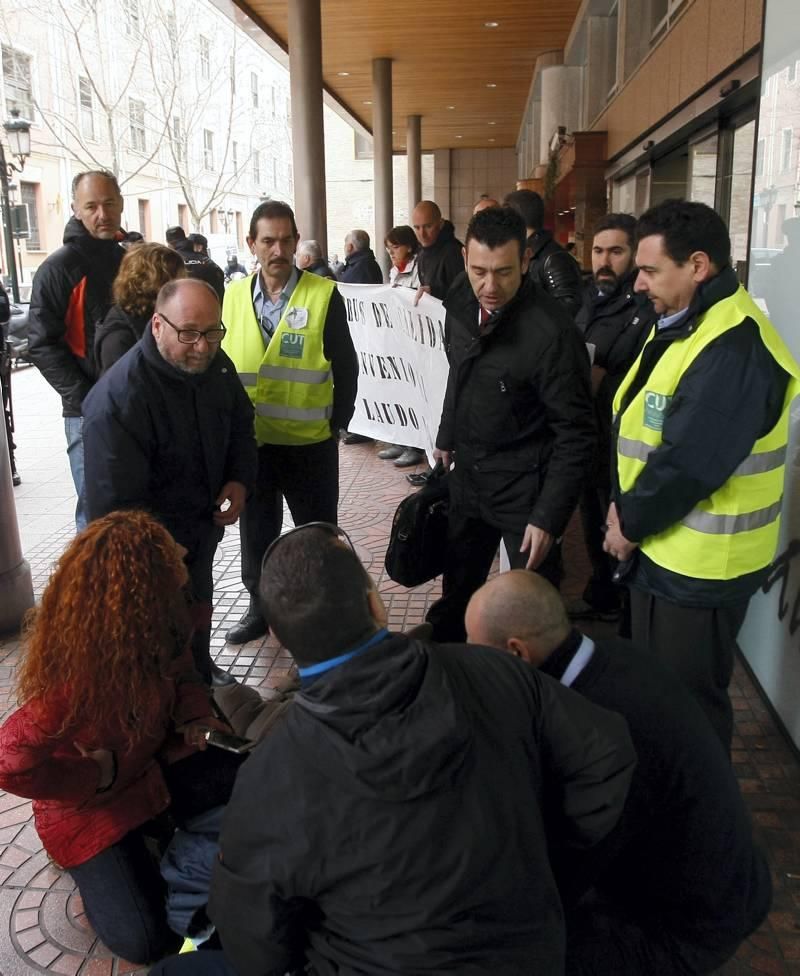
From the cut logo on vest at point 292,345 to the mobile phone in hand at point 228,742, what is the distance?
2.06m

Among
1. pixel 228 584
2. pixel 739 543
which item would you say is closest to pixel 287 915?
pixel 739 543

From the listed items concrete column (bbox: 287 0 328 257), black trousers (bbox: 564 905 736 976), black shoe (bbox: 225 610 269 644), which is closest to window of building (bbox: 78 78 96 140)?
concrete column (bbox: 287 0 328 257)

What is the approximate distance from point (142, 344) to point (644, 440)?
5.80ft

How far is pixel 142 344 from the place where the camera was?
323 cm

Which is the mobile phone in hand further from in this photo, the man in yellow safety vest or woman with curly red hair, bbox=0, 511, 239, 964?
the man in yellow safety vest

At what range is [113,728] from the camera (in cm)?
237

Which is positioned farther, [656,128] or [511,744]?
[656,128]

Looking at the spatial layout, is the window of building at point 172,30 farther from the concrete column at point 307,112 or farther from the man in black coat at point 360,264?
the man in black coat at point 360,264

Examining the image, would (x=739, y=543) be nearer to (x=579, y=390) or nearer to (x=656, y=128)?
(x=579, y=390)

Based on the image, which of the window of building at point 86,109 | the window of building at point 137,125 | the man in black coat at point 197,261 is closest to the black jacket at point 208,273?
the man in black coat at point 197,261

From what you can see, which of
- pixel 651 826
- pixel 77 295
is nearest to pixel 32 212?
pixel 77 295

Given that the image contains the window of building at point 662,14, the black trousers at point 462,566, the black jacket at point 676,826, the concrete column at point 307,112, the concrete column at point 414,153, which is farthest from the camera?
the concrete column at point 414,153

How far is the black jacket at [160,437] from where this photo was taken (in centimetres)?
314

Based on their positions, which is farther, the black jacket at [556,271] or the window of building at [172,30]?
the window of building at [172,30]
